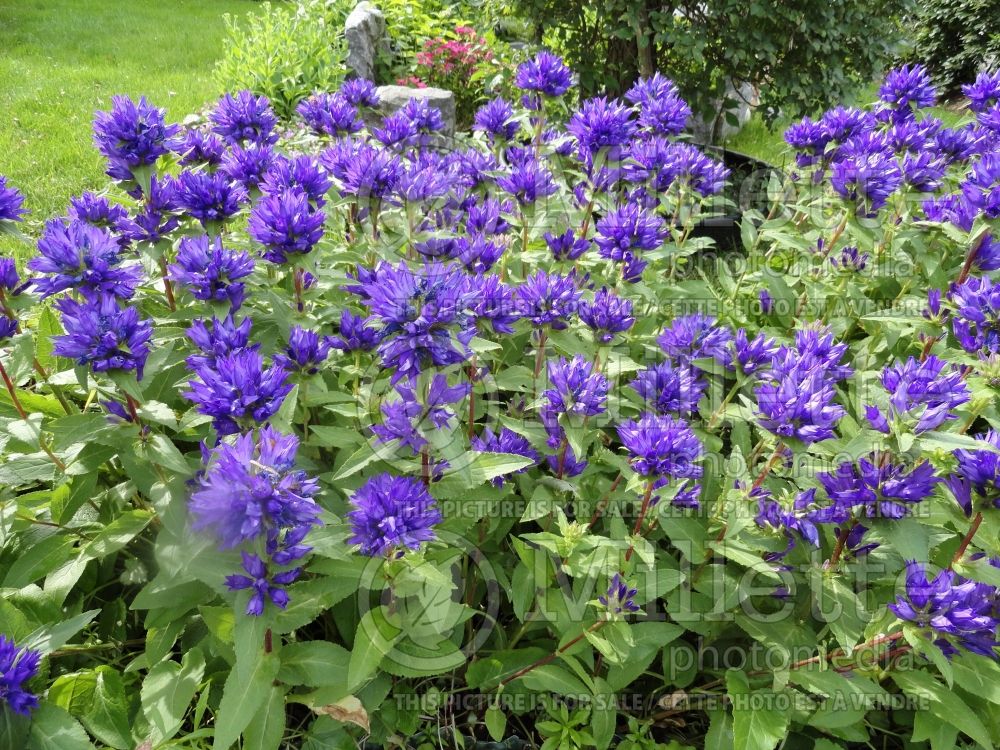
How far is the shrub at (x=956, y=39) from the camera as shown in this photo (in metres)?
13.0

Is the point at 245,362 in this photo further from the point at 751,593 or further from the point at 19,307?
the point at 751,593

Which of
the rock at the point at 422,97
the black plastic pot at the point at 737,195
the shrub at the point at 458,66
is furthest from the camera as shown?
the shrub at the point at 458,66

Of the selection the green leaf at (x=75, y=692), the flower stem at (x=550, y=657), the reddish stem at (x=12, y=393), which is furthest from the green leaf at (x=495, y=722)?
the reddish stem at (x=12, y=393)

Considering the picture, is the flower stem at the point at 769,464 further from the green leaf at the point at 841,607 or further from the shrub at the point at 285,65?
the shrub at the point at 285,65

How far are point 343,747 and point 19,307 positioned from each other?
1798mm

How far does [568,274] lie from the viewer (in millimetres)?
2980

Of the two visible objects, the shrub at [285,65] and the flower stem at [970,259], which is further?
the shrub at [285,65]

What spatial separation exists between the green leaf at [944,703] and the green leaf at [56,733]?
245 centimetres

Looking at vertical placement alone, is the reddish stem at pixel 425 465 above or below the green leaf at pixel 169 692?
above

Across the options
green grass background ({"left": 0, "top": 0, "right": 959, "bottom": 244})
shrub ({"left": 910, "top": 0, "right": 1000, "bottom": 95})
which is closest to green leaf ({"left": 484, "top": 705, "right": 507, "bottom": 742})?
green grass background ({"left": 0, "top": 0, "right": 959, "bottom": 244})

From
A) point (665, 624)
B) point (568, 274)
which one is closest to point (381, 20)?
point (568, 274)

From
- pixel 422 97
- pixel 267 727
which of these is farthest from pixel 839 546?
pixel 422 97

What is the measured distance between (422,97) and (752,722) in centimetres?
681

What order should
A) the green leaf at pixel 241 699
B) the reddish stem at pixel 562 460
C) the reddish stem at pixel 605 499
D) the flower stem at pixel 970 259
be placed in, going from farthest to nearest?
the flower stem at pixel 970 259 → the reddish stem at pixel 605 499 → the reddish stem at pixel 562 460 → the green leaf at pixel 241 699
